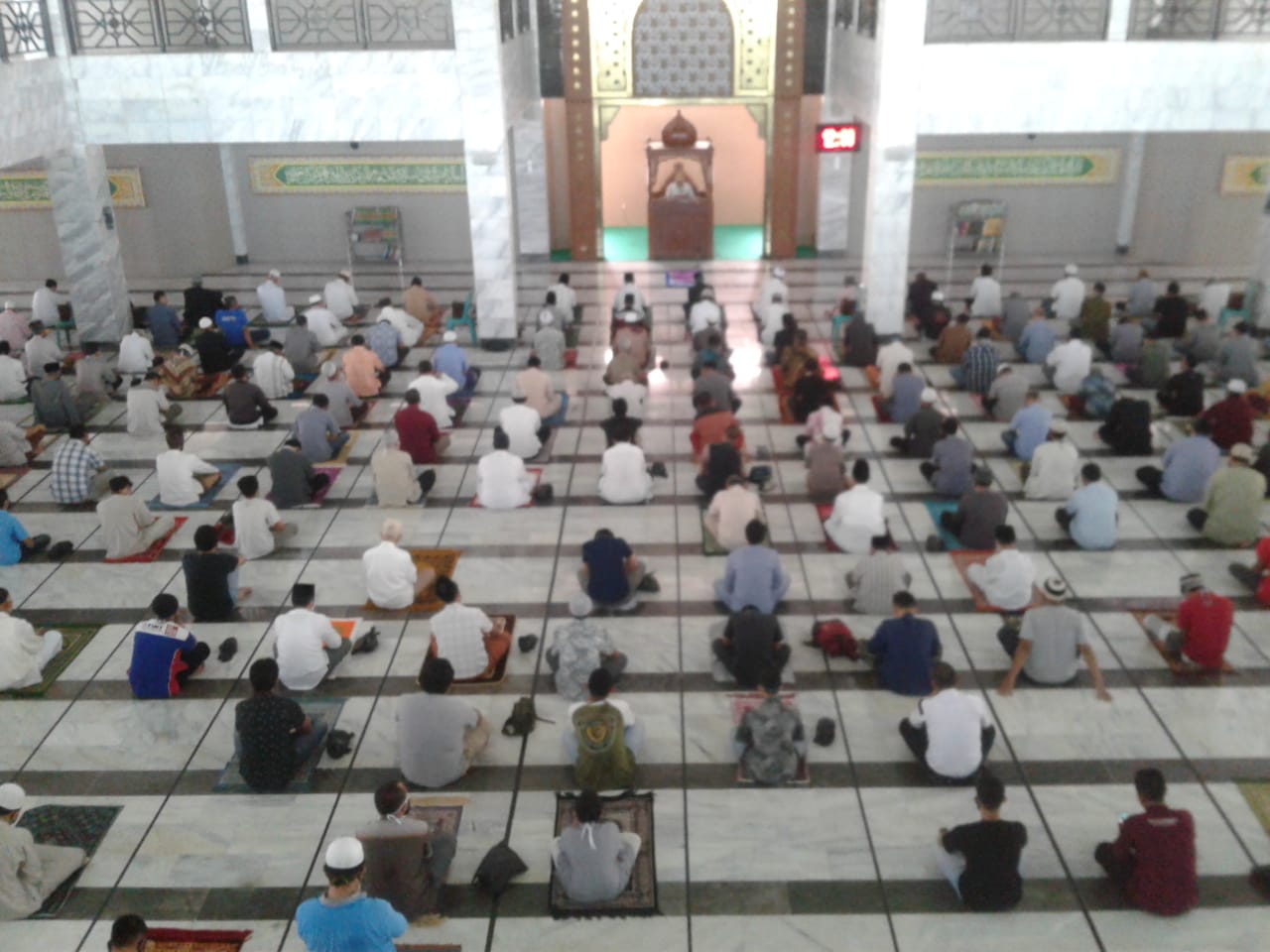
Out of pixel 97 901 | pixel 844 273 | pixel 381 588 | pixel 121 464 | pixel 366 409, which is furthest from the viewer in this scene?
pixel 844 273

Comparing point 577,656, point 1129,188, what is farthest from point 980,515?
point 1129,188

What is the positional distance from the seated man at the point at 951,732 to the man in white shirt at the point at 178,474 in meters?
6.54

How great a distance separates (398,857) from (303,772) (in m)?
1.47

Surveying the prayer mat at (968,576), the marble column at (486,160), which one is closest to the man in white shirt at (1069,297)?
the prayer mat at (968,576)

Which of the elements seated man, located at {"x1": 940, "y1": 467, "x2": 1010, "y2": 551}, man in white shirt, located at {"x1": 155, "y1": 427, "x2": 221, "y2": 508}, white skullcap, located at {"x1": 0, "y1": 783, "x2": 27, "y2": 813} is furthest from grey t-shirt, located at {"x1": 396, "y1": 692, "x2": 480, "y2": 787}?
man in white shirt, located at {"x1": 155, "y1": 427, "x2": 221, "y2": 508}

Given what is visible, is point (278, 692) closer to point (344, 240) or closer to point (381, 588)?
point (381, 588)

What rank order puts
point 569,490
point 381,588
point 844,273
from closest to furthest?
point 381,588 → point 569,490 → point 844,273

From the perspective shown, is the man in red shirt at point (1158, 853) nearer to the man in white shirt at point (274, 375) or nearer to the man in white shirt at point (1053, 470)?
the man in white shirt at point (1053, 470)

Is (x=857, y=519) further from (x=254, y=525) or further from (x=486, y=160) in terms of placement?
(x=486, y=160)

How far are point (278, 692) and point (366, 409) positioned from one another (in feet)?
16.6

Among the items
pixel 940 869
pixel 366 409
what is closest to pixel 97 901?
pixel 940 869

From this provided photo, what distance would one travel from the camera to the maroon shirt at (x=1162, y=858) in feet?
17.8

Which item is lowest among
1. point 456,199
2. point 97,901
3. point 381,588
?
point 97,901

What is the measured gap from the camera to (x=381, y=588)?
819 cm
